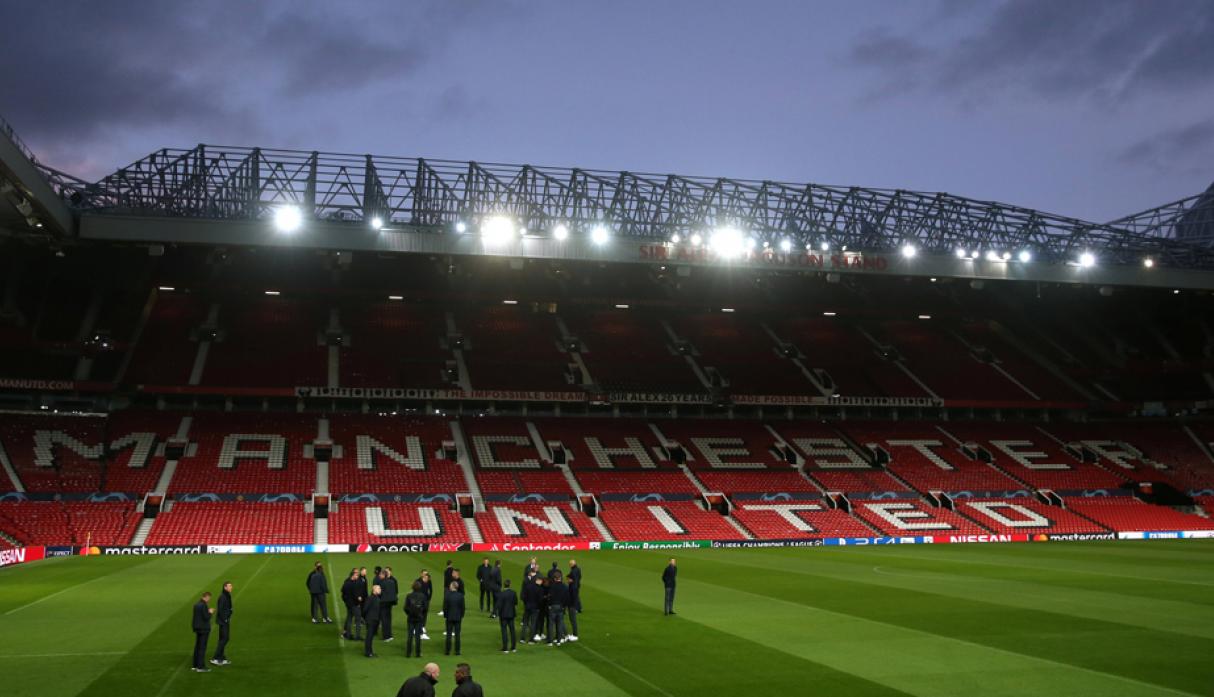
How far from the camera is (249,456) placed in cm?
5300

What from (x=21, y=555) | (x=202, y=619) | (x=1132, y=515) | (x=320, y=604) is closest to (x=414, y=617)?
(x=202, y=619)

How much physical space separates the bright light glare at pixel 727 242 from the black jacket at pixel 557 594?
33.0m

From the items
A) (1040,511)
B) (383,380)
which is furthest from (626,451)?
(1040,511)

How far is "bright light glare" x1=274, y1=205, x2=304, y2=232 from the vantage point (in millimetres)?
45500

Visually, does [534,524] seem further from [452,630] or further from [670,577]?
[452,630]

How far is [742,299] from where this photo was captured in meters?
72.0

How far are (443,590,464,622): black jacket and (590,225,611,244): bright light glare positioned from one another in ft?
108

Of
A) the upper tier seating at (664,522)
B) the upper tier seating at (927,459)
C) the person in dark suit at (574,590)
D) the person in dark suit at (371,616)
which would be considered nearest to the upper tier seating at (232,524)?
the upper tier seating at (664,522)

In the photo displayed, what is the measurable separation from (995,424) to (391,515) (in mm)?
44989

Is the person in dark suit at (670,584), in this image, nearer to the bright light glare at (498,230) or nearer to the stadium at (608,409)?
the stadium at (608,409)

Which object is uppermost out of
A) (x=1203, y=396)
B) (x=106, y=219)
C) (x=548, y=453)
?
(x=106, y=219)

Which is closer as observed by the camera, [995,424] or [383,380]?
[383,380]

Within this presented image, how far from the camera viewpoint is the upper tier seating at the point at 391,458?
52375mm

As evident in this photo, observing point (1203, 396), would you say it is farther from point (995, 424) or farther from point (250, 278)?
point (250, 278)
